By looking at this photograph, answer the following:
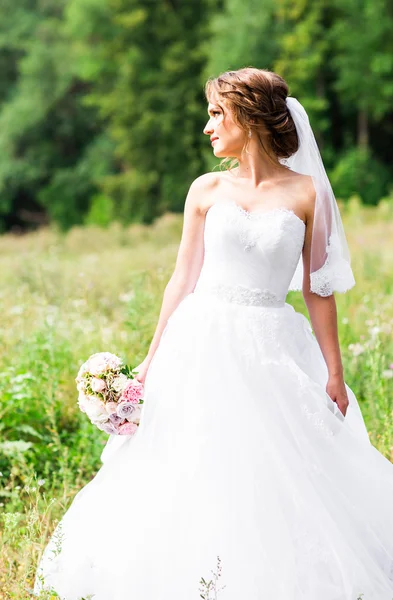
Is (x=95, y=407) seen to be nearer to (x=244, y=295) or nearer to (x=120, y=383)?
(x=120, y=383)

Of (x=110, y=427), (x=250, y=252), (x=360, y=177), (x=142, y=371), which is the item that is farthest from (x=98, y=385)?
(x=360, y=177)

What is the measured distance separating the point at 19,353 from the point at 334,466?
330cm

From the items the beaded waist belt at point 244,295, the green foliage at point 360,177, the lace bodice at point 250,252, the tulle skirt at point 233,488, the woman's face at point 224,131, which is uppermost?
the woman's face at point 224,131

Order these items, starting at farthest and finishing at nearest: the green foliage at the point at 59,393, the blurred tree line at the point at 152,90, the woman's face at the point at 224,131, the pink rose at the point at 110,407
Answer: the blurred tree line at the point at 152,90 → the green foliage at the point at 59,393 → the woman's face at the point at 224,131 → the pink rose at the point at 110,407

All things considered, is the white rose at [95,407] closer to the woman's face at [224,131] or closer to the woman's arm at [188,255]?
the woman's arm at [188,255]

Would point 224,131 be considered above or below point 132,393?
above

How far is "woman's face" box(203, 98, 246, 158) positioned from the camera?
3.31 metres

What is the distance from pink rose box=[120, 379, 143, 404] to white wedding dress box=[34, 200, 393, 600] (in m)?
0.06

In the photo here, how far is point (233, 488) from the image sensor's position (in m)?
2.98

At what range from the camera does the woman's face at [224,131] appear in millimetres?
3314

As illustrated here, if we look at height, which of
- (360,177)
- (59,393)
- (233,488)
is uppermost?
(233,488)

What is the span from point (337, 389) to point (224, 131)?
3.92 ft

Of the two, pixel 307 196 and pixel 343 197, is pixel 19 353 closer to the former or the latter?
pixel 307 196

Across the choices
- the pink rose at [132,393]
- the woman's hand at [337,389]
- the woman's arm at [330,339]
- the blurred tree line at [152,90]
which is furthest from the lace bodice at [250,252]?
the blurred tree line at [152,90]
